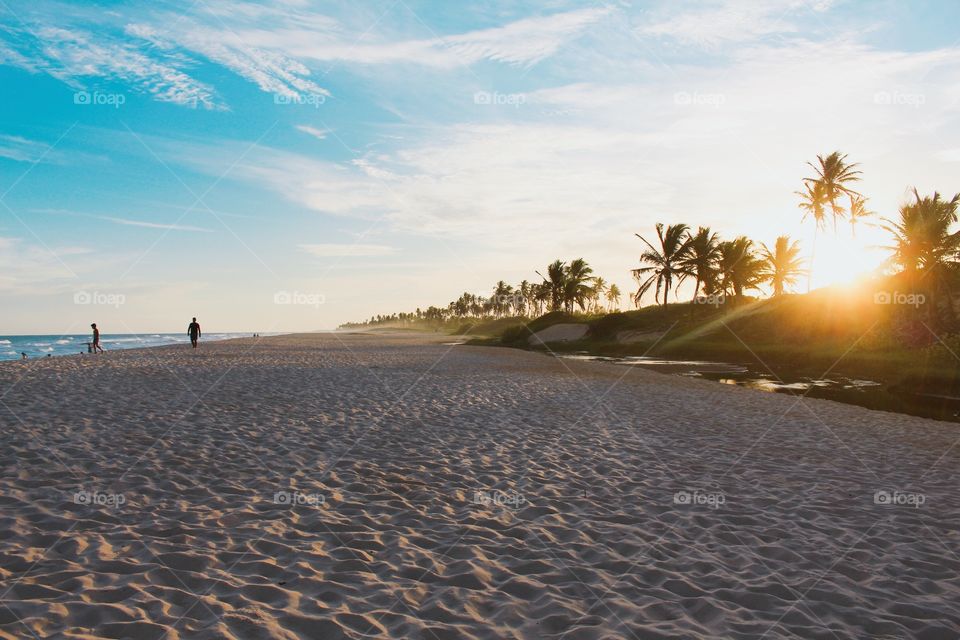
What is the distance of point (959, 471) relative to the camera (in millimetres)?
10898

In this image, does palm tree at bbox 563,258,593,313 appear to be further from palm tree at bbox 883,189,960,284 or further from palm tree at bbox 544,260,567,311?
palm tree at bbox 883,189,960,284

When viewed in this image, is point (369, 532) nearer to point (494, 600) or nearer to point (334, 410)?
point (494, 600)

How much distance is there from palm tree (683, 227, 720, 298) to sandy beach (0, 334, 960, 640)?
49.6 m

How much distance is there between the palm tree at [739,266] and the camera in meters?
67.8

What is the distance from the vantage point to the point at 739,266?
68.4 metres

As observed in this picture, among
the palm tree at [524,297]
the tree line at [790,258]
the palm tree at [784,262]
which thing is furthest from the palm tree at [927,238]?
the palm tree at [524,297]

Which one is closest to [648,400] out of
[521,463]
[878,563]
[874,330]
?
[521,463]

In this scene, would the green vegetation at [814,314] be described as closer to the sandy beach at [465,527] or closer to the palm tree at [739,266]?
the palm tree at [739,266]

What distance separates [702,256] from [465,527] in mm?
61891

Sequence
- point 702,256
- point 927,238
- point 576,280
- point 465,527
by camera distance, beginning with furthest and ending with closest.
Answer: point 576,280
point 702,256
point 927,238
point 465,527

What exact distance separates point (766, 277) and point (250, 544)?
81.0 metres

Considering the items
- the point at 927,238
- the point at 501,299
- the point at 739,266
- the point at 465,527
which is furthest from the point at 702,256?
the point at 501,299

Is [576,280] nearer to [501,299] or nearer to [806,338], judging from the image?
[806,338]

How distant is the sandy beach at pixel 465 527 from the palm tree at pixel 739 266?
56355 mm
